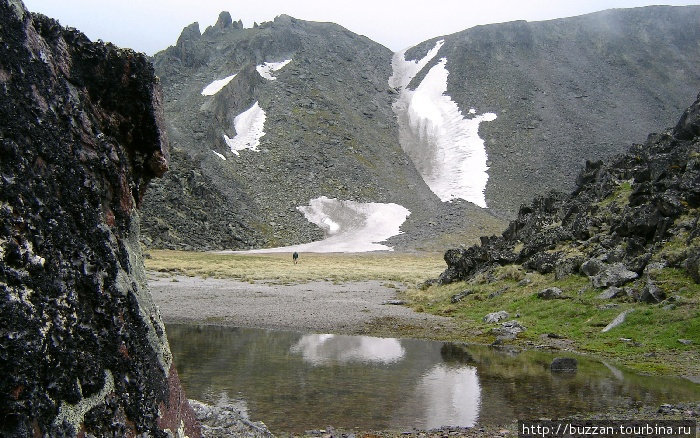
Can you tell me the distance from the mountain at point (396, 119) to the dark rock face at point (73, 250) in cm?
6614

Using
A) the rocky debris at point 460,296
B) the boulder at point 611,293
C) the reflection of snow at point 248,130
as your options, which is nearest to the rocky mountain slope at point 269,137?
the reflection of snow at point 248,130

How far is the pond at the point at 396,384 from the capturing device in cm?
1248

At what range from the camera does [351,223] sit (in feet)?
294

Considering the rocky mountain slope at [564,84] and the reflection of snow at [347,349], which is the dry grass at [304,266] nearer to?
the reflection of snow at [347,349]

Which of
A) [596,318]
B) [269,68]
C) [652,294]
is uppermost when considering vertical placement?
[269,68]

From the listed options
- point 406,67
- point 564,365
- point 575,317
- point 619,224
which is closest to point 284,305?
point 575,317

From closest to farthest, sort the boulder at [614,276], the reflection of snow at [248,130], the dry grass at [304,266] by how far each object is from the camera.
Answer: the boulder at [614,276], the dry grass at [304,266], the reflection of snow at [248,130]

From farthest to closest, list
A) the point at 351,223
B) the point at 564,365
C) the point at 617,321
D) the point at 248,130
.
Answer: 1. the point at 248,130
2. the point at 351,223
3. the point at 617,321
4. the point at 564,365

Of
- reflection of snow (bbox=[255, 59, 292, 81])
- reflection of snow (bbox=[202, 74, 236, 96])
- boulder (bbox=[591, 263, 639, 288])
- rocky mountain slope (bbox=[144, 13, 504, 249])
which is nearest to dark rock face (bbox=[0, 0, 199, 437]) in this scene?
boulder (bbox=[591, 263, 639, 288])

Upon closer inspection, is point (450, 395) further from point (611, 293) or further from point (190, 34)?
point (190, 34)

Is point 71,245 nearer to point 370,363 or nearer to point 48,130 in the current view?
point 48,130

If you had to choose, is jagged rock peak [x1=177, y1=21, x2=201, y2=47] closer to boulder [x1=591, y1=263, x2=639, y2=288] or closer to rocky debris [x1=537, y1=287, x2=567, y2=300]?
rocky debris [x1=537, y1=287, x2=567, y2=300]

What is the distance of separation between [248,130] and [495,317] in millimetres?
85915

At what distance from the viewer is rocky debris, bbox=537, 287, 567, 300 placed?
24562 millimetres
